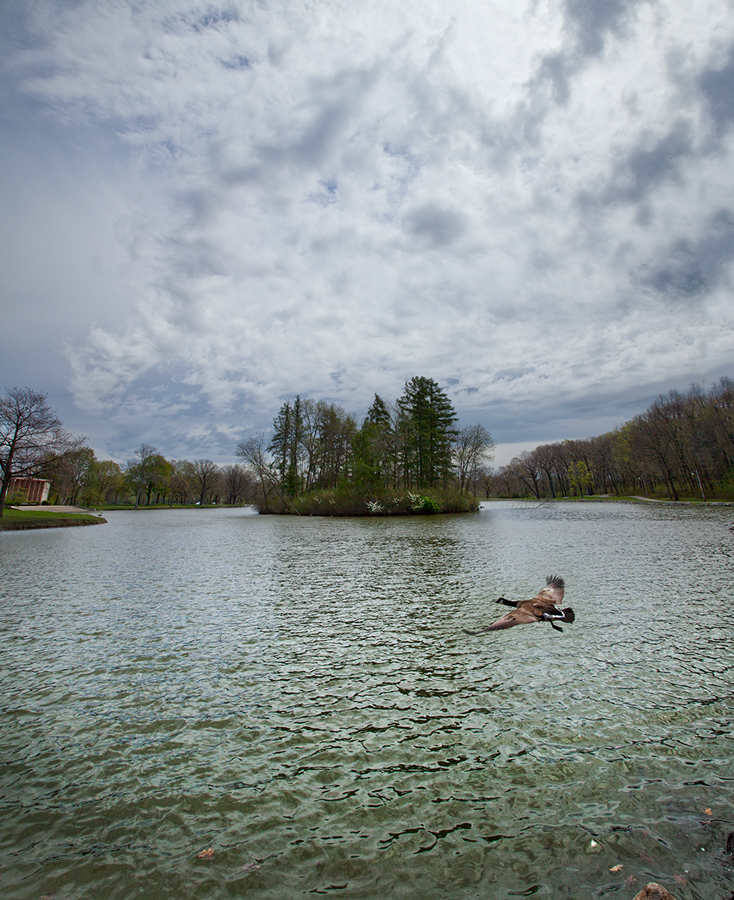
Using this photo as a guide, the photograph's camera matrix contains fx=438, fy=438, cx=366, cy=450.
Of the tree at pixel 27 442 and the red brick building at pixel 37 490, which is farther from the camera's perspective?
the red brick building at pixel 37 490

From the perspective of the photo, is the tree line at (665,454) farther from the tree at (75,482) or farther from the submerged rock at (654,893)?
the tree at (75,482)

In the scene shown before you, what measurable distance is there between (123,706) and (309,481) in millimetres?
52540

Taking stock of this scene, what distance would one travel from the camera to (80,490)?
264 ft

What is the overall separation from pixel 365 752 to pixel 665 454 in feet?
237

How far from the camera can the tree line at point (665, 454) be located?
184ft

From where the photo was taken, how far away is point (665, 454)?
62000 mm

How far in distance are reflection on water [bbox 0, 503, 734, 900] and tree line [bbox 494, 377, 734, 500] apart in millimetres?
59958

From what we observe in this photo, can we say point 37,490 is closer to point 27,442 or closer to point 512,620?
point 27,442

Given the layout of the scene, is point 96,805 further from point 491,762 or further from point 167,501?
point 167,501

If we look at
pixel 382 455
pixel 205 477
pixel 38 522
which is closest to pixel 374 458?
pixel 382 455

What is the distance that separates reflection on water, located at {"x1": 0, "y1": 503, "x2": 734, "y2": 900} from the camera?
2.28 metres

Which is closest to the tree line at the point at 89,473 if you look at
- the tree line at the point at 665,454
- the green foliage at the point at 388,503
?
the green foliage at the point at 388,503

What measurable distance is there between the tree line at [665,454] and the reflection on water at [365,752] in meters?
60.0

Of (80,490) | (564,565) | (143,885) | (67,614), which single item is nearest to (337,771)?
(143,885)
